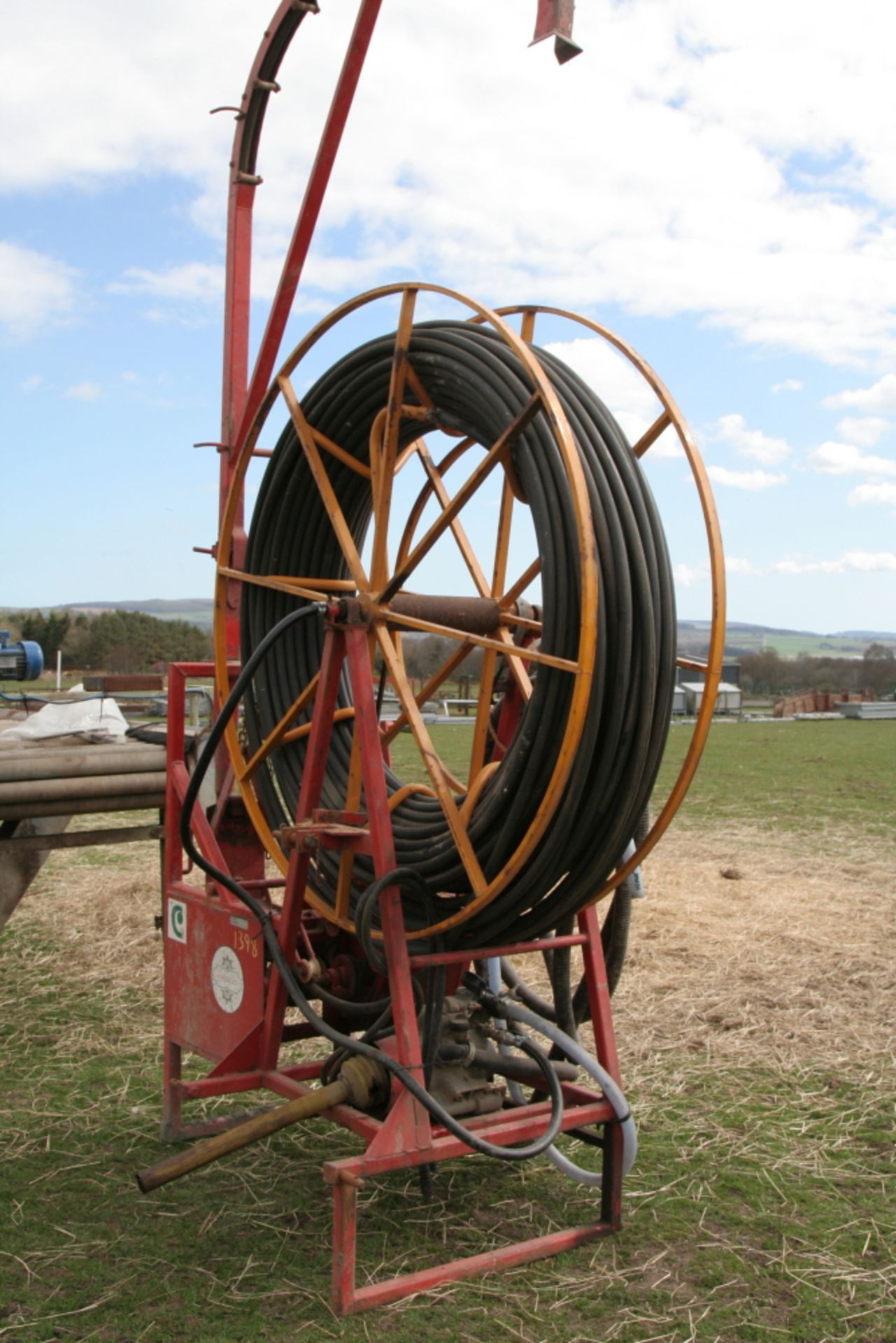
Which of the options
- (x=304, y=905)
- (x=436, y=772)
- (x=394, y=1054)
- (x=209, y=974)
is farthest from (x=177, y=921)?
(x=436, y=772)

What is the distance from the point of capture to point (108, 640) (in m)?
32.5

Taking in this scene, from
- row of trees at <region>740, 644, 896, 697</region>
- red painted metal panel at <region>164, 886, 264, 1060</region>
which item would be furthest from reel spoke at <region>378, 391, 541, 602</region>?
row of trees at <region>740, 644, 896, 697</region>

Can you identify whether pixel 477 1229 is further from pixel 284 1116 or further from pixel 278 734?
pixel 278 734

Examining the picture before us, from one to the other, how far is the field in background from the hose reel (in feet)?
2.86

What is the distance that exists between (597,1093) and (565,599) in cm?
146

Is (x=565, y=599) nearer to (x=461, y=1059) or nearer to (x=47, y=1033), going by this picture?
(x=461, y=1059)

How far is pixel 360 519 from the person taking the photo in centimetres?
463

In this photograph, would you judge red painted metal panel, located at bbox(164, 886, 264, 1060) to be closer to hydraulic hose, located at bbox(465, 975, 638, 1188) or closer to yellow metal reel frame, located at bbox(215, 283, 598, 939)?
yellow metal reel frame, located at bbox(215, 283, 598, 939)

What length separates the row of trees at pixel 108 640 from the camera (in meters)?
29.9

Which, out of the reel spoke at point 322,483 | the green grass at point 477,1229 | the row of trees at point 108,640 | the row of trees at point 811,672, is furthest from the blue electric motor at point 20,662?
the row of trees at point 811,672

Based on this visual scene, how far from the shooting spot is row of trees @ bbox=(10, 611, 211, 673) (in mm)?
29859

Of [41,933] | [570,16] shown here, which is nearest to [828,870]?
[41,933]

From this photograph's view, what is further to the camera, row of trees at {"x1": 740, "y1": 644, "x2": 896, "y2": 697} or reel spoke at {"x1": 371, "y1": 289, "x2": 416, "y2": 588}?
row of trees at {"x1": 740, "y1": 644, "x2": 896, "y2": 697}

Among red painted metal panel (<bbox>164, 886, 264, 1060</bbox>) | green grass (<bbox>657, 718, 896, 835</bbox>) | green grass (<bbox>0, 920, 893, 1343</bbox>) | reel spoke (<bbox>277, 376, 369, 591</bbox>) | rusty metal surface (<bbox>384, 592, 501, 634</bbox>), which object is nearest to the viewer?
green grass (<bbox>0, 920, 893, 1343</bbox>)
